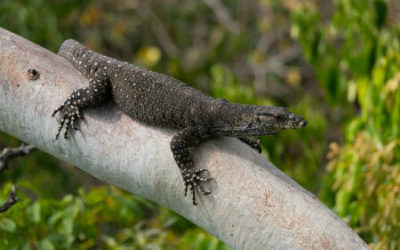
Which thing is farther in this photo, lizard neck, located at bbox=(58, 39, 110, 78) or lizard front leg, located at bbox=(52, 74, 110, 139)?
lizard neck, located at bbox=(58, 39, 110, 78)

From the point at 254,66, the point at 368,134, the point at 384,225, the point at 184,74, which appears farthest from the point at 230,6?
the point at 384,225

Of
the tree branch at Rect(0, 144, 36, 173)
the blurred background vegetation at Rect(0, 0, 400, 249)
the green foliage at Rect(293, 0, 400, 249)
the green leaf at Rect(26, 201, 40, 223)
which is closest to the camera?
the green leaf at Rect(26, 201, 40, 223)

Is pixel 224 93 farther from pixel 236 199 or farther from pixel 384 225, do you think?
pixel 236 199

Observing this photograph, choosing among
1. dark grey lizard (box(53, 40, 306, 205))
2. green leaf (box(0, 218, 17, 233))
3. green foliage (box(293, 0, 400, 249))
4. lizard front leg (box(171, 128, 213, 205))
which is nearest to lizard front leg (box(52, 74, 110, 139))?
dark grey lizard (box(53, 40, 306, 205))

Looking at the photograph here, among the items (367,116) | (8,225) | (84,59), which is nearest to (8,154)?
(8,225)

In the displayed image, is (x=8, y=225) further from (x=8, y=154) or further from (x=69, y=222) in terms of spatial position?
(x=8, y=154)

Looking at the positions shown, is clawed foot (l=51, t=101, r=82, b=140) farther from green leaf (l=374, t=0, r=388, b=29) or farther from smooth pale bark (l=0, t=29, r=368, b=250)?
green leaf (l=374, t=0, r=388, b=29)
